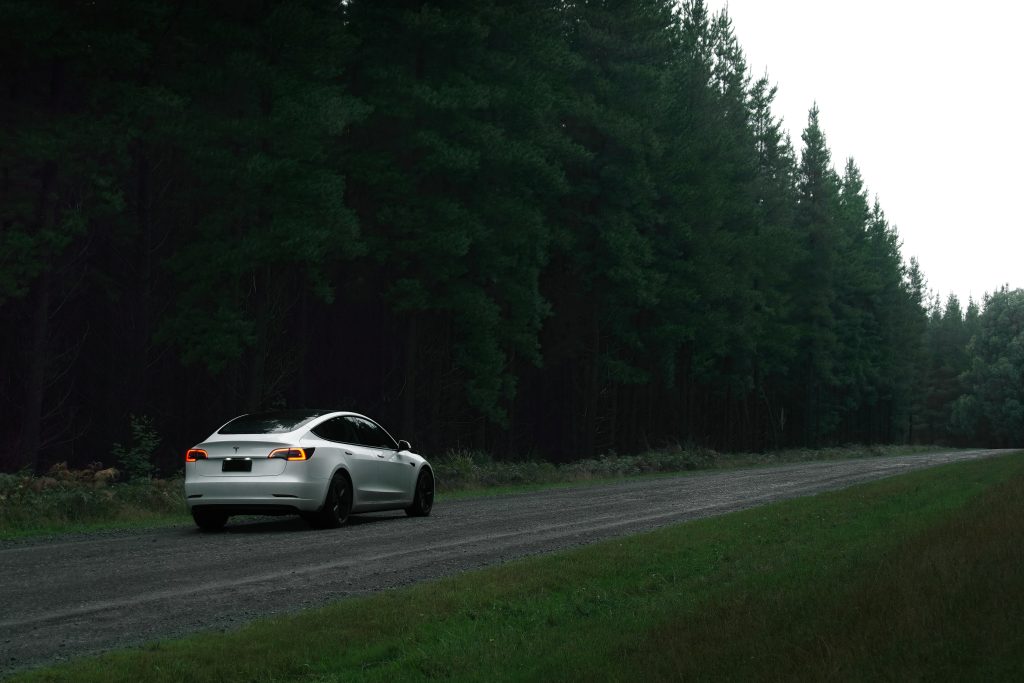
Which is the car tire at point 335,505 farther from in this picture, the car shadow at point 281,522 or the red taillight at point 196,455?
the red taillight at point 196,455

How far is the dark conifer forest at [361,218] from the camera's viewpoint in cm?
2595

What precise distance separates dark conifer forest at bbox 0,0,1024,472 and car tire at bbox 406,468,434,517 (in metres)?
9.24

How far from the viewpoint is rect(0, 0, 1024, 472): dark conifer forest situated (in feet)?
85.1

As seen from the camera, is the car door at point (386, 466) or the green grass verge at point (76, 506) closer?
the green grass verge at point (76, 506)

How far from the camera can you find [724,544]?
12.9 metres

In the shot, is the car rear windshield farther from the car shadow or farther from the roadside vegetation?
the roadside vegetation

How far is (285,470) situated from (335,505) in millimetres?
1105

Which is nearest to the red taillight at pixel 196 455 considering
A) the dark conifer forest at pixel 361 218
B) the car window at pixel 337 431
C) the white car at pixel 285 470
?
the white car at pixel 285 470

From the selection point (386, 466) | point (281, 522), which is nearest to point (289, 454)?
point (386, 466)

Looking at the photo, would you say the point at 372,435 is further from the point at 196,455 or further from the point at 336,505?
the point at 196,455

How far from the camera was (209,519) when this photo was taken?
51.2 ft

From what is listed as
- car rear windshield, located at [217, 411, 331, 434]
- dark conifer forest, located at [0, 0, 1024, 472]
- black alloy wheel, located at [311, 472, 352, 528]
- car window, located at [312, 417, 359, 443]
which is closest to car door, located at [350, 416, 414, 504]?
car window, located at [312, 417, 359, 443]

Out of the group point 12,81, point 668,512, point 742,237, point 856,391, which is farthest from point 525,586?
point 856,391

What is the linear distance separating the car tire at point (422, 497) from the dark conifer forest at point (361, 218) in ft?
30.3
